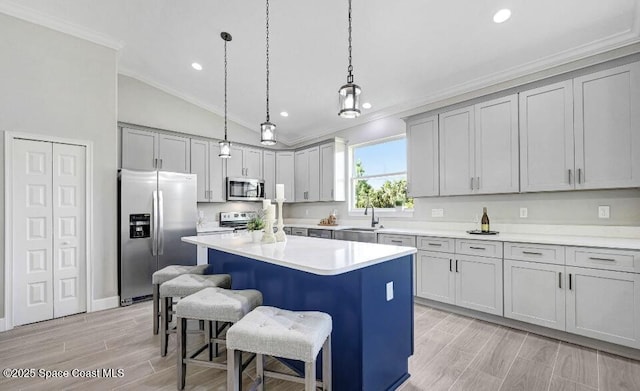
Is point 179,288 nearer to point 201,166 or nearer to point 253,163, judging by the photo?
point 201,166

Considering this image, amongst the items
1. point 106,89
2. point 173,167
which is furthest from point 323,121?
point 106,89

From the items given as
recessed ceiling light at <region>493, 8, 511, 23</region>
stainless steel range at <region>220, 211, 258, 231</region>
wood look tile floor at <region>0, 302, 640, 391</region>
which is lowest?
wood look tile floor at <region>0, 302, 640, 391</region>

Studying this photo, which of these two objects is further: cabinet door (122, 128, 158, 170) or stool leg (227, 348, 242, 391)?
cabinet door (122, 128, 158, 170)

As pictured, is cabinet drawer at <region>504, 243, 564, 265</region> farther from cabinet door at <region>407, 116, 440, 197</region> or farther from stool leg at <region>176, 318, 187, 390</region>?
stool leg at <region>176, 318, 187, 390</region>

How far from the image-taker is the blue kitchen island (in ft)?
5.79

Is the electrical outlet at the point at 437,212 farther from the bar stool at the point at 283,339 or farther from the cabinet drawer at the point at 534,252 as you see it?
the bar stool at the point at 283,339

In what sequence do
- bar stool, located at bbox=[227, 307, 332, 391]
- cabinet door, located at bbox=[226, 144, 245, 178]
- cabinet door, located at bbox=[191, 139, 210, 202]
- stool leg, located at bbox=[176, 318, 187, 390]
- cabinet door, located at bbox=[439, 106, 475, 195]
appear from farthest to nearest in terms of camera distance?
1. cabinet door, located at bbox=[226, 144, 245, 178]
2. cabinet door, located at bbox=[191, 139, 210, 202]
3. cabinet door, located at bbox=[439, 106, 475, 195]
4. stool leg, located at bbox=[176, 318, 187, 390]
5. bar stool, located at bbox=[227, 307, 332, 391]

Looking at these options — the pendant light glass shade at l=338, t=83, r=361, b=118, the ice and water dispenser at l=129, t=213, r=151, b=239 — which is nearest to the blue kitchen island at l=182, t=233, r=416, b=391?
the pendant light glass shade at l=338, t=83, r=361, b=118

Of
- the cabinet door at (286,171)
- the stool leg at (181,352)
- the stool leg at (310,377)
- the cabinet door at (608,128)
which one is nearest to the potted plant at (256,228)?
the stool leg at (181,352)

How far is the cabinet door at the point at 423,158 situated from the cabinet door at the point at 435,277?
86 centimetres

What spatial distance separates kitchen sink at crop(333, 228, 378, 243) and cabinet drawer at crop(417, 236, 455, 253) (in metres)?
0.64

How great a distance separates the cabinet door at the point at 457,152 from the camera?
355cm

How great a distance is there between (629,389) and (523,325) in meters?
0.93

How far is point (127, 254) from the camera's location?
382 centimetres
